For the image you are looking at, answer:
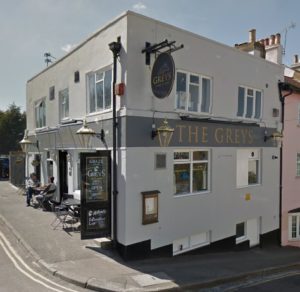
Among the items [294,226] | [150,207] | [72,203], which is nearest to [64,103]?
[72,203]

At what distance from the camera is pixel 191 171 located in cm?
1082

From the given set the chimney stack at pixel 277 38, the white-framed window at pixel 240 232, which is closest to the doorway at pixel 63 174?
the white-framed window at pixel 240 232

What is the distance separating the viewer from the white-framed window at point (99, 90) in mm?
9992

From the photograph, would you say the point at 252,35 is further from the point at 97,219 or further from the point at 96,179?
the point at 97,219

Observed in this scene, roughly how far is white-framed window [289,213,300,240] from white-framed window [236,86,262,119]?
614 centimetres

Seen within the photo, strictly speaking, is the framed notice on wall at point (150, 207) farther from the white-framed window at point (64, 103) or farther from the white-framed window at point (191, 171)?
the white-framed window at point (64, 103)

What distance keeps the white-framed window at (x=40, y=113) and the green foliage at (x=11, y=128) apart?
2468 centimetres

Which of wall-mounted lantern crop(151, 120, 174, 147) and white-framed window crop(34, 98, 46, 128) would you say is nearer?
wall-mounted lantern crop(151, 120, 174, 147)

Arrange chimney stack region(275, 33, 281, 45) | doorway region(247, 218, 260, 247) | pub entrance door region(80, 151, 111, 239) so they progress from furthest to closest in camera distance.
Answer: chimney stack region(275, 33, 281, 45) → doorway region(247, 218, 260, 247) → pub entrance door region(80, 151, 111, 239)

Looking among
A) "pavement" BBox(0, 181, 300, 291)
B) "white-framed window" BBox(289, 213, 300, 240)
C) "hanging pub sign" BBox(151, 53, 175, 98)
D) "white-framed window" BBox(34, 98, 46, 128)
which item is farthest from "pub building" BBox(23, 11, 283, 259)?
"white-framed window" BBox(289, 213, 300, 240)

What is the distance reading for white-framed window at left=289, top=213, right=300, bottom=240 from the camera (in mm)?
15891

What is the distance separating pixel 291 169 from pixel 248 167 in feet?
11.7

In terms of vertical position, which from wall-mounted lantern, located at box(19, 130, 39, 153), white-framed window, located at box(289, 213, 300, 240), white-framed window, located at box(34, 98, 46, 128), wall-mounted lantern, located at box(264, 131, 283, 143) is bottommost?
white-framed window, located at box(289, 213, 300, 240)

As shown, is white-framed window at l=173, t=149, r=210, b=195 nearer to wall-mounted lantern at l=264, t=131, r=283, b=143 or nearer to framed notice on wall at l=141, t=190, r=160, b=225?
framed notice on wall at l=141, t=190, r=160, b=225
